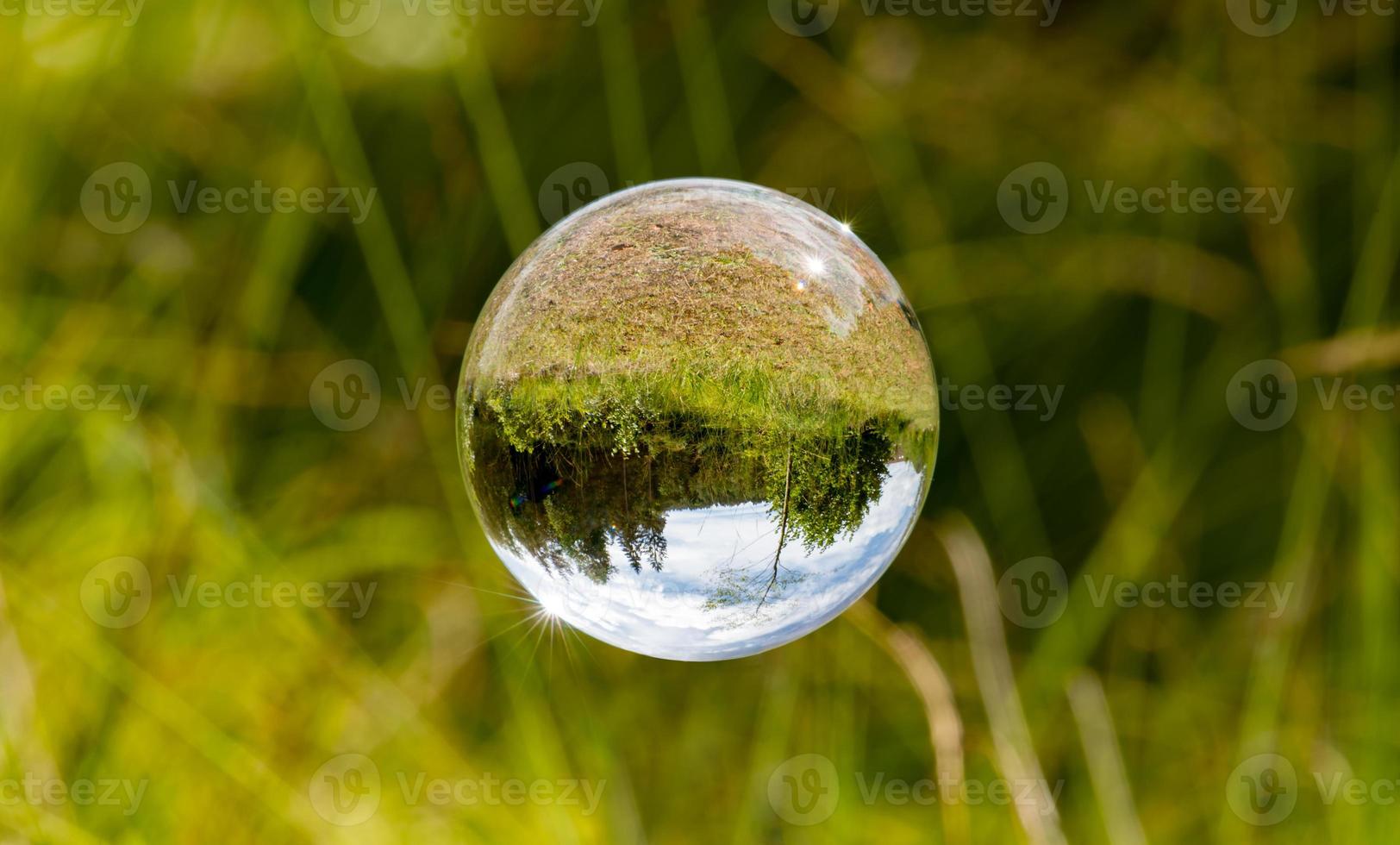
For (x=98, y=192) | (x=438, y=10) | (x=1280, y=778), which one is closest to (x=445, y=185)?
(x=438, y=10)

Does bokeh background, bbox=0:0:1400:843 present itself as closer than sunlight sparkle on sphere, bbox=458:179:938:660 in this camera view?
No

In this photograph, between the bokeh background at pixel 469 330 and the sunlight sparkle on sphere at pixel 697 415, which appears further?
the bokeh background at pixel 469 330

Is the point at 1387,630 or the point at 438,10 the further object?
the point at 438,10

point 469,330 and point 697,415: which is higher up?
point 469,330

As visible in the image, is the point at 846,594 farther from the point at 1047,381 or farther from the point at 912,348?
the point at 1047,381
